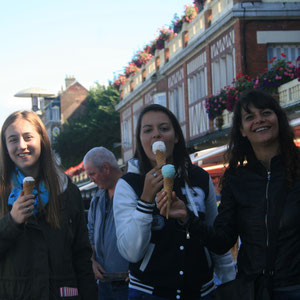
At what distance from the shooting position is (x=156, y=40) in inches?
1145

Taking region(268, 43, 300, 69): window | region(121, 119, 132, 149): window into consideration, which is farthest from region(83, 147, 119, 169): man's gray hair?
region(121, 119, 132, 149): window

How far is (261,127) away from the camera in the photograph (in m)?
3.45

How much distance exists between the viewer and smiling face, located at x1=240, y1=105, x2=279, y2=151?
11.3 feet

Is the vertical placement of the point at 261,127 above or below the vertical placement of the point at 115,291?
above

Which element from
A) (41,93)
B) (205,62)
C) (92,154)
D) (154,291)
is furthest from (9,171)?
(205,62)

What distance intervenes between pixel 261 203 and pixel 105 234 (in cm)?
264

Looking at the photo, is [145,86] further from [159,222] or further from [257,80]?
[159,222]

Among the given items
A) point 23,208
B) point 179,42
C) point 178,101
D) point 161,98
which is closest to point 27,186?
point 23,208

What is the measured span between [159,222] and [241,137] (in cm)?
67

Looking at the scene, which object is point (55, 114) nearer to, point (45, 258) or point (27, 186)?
point (45, 258)

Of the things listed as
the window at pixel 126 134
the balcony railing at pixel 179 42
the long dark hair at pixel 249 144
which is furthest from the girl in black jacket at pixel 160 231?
the window at pixel 126 134

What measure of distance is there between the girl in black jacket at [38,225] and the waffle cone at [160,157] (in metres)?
0.72

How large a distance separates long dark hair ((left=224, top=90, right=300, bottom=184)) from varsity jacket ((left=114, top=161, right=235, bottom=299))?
39 centimetres

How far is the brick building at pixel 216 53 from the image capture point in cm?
1938
